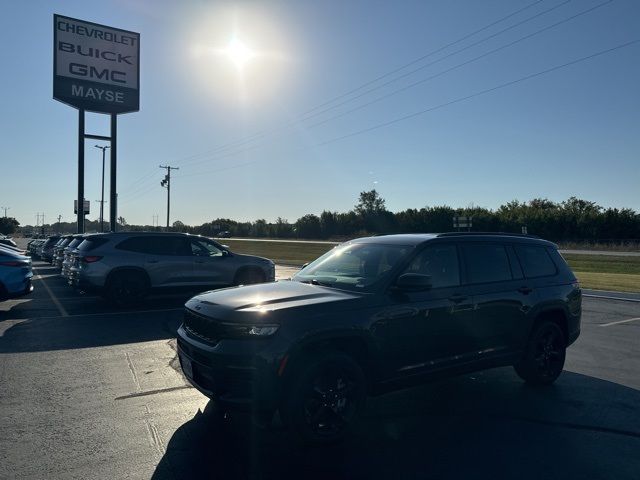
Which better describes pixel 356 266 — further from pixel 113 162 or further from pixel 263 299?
pixel 113 162

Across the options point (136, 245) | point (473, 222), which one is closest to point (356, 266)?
point (136, 245)

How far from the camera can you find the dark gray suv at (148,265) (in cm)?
1154

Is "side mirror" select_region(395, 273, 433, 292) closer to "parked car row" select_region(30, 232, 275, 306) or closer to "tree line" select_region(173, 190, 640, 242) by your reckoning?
"parked car row" select_region(30, 232, 275, 306)

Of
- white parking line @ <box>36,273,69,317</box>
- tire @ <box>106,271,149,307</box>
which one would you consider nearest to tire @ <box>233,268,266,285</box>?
tire @ <box>106,271,149,307</box>

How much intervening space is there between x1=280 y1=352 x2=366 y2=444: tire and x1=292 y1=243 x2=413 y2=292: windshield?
0.83 metres

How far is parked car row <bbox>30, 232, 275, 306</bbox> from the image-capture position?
37.9 ft

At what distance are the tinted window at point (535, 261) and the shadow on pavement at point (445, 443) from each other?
1.48m

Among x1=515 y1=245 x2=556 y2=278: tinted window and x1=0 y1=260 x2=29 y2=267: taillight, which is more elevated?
x1=515 y1=245 x2=556 y2=278: tinted window

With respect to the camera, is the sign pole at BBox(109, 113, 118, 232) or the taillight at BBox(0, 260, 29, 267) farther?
the sign pole at BBox(109, 113, 118, 232)

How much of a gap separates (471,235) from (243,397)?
328 centimetres

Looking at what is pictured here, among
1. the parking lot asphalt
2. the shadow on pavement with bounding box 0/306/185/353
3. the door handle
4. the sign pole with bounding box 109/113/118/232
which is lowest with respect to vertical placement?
the parking lot asphalt

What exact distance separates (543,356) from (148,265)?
8.95 meters

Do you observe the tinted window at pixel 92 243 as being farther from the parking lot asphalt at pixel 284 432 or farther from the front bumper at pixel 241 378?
the front bumper at pixel 241 378

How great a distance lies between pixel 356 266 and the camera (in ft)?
17.7
